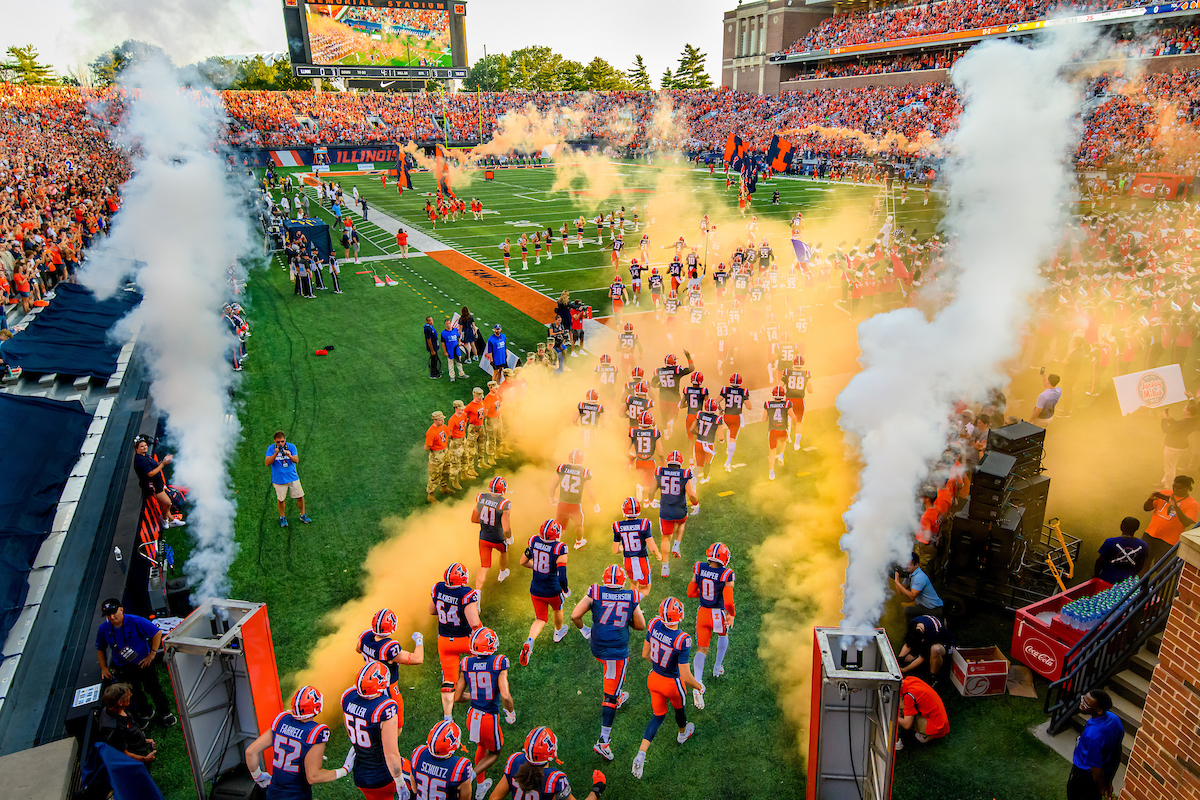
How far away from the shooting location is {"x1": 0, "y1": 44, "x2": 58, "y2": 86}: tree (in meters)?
71.1

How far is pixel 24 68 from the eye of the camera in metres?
71.5

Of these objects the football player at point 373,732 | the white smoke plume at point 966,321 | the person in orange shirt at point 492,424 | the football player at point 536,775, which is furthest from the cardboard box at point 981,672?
the person in orange shirt at point 492,424

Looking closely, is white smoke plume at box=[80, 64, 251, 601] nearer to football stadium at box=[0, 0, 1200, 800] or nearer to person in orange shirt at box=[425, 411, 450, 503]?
football stadium at box=[0, 0, 1200, 800]

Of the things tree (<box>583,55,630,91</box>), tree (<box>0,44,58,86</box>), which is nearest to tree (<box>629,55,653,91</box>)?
tree (<box>583,55,630,91</box>)

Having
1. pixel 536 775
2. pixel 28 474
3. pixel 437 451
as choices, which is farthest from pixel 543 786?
pixel 28 474

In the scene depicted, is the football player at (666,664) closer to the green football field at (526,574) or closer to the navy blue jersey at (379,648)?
the green football field at (526,574)

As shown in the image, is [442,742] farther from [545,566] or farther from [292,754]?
[545,566]

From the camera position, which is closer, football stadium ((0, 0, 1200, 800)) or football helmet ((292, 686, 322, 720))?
football helmet ((292, 686, 322, 720))

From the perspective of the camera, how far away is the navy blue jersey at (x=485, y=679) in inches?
240

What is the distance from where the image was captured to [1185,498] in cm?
805

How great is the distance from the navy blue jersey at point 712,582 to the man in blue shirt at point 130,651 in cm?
524

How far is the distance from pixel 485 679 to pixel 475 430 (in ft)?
21.1

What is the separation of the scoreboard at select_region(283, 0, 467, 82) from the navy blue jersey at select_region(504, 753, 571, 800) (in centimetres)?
6294

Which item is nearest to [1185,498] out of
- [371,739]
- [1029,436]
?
[1029,436]
